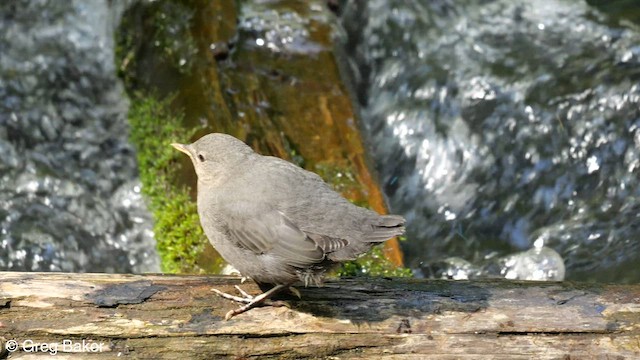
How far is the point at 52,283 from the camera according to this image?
3424 millimetres

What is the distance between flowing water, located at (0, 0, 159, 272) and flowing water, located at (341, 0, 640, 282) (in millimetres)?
2181

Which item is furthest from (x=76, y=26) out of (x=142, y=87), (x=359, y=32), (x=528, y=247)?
(x=528, y=247)

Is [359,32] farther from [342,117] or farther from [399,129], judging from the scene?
[342,117]

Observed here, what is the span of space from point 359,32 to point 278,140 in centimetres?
264

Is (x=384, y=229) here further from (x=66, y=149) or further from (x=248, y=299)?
(x=66, y=149)

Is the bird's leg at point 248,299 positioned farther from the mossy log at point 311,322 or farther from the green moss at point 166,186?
the green moss at point 166,186

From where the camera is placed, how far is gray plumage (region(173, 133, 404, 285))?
3588 mm

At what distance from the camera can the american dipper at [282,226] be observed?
359 cm

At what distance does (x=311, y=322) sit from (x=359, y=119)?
136 inches

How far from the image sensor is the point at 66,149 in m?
6.67

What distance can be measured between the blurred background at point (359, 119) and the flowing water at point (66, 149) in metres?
0.01

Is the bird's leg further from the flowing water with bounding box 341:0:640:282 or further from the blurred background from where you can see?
the flowing water with bounding box 341:0:640:282

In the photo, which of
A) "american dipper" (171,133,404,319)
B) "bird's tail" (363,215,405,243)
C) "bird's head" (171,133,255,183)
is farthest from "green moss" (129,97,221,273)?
"bird's tail" (363,215,405,243)

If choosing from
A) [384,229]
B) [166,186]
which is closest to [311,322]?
[384,229]
